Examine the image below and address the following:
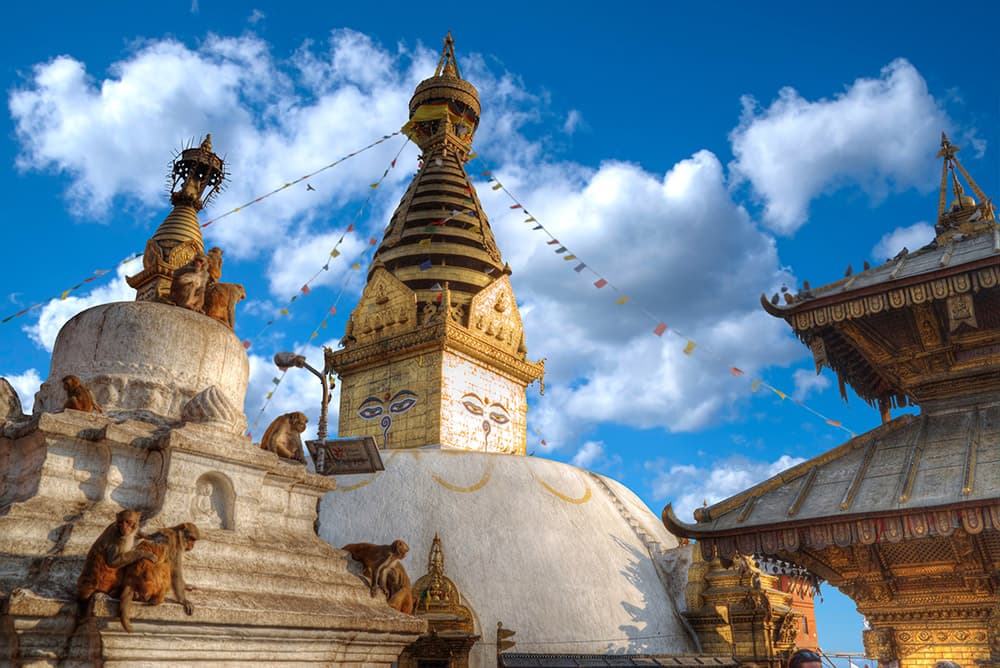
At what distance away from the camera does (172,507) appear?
674cm

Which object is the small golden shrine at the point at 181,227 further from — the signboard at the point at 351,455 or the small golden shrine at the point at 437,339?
the small golden shrine at the point at 437,339

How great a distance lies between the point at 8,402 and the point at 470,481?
10.5 metres

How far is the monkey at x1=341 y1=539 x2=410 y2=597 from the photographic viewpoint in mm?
7938

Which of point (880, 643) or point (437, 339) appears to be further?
point (437, 339)

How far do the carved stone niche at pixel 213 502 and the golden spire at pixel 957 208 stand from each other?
8938mm

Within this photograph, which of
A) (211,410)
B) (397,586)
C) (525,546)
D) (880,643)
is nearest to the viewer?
(211,410)

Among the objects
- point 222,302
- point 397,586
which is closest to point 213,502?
point 397,586

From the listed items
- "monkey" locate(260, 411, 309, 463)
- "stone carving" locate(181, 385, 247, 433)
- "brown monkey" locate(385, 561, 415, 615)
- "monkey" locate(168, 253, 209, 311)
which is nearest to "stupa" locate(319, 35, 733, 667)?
"brown monkey" locate(385, 561, 415, 615)

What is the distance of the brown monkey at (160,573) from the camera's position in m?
5.45

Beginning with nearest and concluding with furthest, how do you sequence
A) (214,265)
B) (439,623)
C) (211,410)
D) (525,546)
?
(211,410) → (214,265) → (439,623) → (525,546)

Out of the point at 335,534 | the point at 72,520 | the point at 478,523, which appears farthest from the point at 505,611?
the point at 72,520

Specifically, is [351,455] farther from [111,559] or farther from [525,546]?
[111,559]

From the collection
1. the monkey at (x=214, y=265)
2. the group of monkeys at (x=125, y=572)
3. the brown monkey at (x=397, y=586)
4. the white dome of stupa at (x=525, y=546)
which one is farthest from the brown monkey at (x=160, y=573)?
the white dome of stupa at (x=525, y=546)

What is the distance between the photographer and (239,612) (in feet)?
19.5
